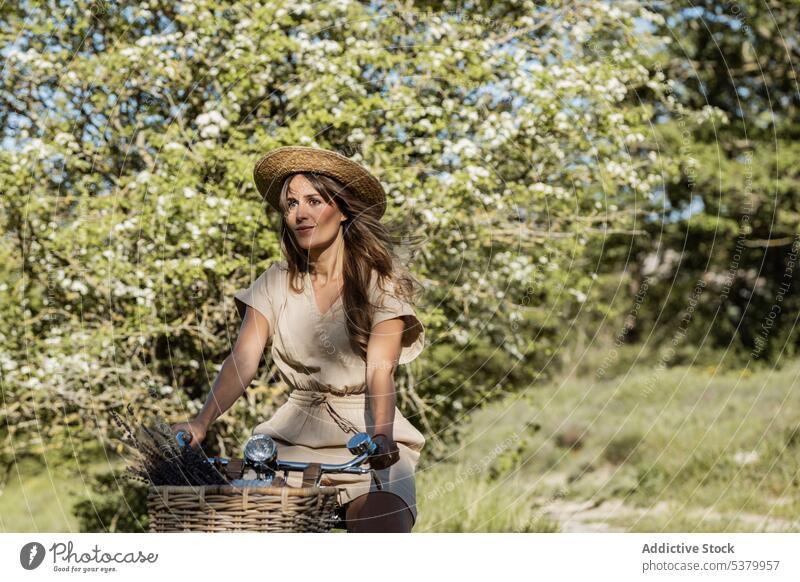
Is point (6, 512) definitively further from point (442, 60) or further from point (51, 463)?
point (442, 60)

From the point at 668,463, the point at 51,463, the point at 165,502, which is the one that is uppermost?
the point at 165,502

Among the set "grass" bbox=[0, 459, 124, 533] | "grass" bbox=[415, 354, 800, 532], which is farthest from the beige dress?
"grass" bbox=[0, 459, 124, 533]

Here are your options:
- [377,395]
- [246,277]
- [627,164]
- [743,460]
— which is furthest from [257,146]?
[743,460]

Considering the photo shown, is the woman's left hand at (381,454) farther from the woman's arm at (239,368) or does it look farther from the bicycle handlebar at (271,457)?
the woman's arm at (239,368)

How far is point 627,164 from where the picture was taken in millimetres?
6129

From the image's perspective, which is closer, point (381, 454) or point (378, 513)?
point (381, 454)

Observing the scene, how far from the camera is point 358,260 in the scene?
3434 mm

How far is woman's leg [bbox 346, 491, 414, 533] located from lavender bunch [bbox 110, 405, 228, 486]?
0.45 m

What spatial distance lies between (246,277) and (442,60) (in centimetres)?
158

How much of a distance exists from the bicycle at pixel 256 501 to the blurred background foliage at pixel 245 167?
2494 mm

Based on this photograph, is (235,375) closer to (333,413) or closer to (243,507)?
(333,413)


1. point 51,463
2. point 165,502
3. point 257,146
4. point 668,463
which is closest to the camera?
point 165,502
